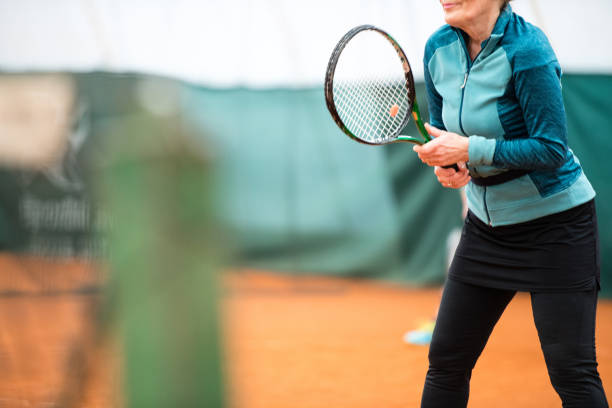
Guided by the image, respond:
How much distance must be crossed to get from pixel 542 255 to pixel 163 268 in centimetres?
138

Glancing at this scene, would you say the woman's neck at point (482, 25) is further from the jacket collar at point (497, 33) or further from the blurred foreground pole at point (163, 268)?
the blurred foreground pole at point (163, 268)

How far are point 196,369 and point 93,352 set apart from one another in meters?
0.23

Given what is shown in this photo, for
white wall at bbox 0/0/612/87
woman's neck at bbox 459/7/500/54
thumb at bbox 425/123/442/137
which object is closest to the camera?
woman's neck at bbox 459/7/500/54

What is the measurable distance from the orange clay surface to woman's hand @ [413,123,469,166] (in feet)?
2.58

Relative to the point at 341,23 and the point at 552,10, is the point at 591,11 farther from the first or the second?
the point at 341,23

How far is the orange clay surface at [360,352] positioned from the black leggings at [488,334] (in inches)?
25.1

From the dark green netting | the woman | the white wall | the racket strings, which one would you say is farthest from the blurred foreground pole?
the white wall

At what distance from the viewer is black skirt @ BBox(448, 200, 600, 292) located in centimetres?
189

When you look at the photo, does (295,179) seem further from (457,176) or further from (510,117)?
A: (510,117)

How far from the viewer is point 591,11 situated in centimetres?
623

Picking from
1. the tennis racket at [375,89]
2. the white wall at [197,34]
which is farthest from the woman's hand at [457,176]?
the white wall at [197,34]

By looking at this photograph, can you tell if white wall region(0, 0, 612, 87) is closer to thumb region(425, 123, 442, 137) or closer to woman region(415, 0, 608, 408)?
thumb region(425, 123, 442, 137)

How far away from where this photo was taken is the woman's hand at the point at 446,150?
189 centimetres

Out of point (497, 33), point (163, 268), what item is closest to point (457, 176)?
point (497, 33)
